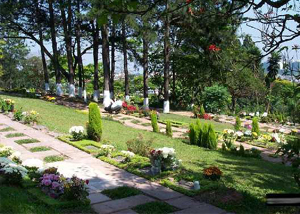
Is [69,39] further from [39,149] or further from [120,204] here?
[120,204]

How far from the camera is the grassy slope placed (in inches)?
268

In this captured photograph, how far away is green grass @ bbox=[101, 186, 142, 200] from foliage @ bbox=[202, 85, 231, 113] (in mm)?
17371

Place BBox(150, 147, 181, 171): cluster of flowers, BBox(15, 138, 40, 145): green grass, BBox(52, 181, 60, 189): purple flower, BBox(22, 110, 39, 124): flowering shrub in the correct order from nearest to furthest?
BBox(52, 181, 60, 189): purple flower
BBox(150, 147, 181, 171): cluster of flowers
BBox(15, 138, 40, 145): green grass
BBox(22, 110, 39, 124): flowering shrub

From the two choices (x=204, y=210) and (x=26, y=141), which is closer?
(x=204, y=210)

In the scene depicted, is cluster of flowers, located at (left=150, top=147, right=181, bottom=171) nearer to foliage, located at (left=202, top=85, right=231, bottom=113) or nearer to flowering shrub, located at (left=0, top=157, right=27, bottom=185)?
flowering shrub, located at (left=0, top=157, right=27, bottom=185)

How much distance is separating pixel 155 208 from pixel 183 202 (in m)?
0.65

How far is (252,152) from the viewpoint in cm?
1094

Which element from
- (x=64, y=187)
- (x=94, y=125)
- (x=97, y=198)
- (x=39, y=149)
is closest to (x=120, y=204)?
(x=97, y=198)

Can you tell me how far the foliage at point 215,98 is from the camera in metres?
22.8

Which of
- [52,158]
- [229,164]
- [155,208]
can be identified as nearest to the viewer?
[155,208]

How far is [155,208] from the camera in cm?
535

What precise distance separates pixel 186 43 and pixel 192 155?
51.3 feet

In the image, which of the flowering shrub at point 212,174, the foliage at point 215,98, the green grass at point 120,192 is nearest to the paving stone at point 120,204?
the green grass at point 120,192

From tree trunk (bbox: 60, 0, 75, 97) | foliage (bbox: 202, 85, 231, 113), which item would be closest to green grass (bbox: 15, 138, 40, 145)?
tree trunk (bbox: 60, 0, 75, 97)
